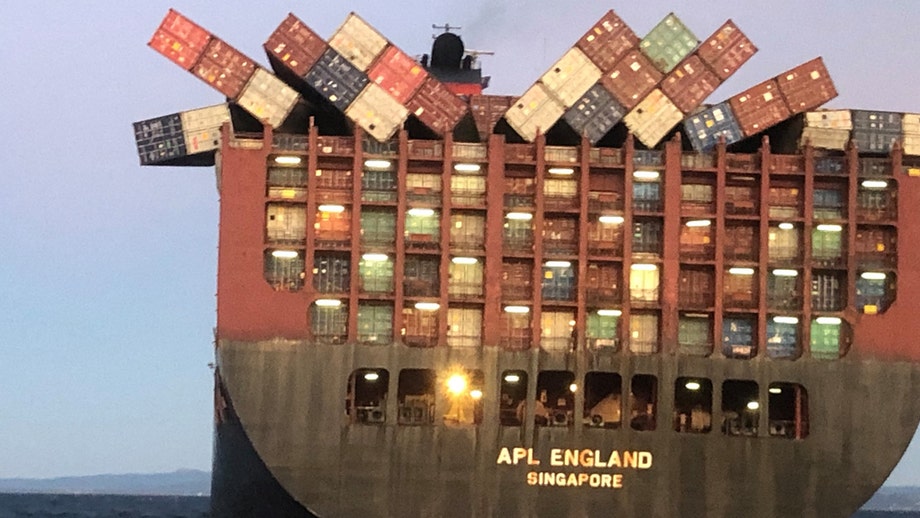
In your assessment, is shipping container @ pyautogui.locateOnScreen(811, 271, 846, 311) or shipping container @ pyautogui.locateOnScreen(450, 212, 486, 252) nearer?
shipping container @ pyautogui.locateOnScreen(450, 212, 486, 252)

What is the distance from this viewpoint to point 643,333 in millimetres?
51969

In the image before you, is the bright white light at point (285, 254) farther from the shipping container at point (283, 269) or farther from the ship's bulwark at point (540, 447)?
the ship's bulwark at point (540, 447)

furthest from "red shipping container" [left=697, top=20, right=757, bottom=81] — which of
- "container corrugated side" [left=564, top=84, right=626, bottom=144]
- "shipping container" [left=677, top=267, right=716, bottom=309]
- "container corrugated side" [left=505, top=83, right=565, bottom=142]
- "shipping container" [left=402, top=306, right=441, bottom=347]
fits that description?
"shipping container" [left=402, top=306, right=441, bottom=347]

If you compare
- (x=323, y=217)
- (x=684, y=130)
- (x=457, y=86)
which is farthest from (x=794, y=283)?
(x=457, y=86)

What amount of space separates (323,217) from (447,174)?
4385mm

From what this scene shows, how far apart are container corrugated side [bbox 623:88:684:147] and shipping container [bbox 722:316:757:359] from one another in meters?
6.81

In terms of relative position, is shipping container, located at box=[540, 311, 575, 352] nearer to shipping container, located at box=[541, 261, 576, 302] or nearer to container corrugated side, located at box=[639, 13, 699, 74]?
shipping container, located at box=[541, 261, 576, 302]

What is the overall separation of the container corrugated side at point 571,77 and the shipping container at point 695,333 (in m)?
8.37

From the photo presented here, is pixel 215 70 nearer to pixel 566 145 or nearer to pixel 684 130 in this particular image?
pixel 566 145

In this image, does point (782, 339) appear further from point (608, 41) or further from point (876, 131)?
point (608, 41)

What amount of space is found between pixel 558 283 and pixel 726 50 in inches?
413

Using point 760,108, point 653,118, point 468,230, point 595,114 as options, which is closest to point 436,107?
point 468,230

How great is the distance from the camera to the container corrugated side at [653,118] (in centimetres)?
5394

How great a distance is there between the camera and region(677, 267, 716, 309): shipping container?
171 feet
